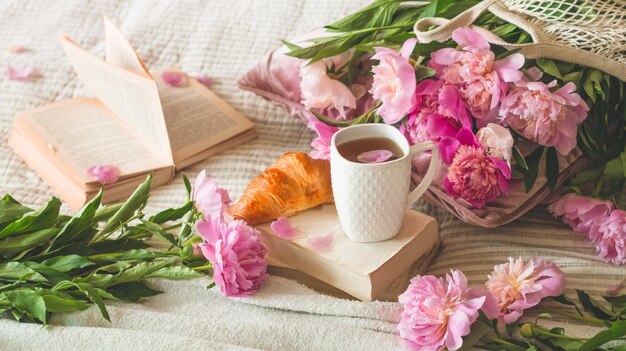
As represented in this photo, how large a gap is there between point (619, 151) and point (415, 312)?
425mm

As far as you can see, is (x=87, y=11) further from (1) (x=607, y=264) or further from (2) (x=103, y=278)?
(1) (x=607, y=264)

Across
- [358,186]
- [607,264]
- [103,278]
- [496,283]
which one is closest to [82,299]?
[103,278]

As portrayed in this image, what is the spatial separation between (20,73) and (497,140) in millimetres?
928

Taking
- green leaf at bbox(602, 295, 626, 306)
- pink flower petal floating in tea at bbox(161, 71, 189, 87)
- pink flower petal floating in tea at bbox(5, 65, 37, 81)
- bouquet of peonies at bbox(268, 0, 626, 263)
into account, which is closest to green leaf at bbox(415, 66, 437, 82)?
bouquet of peonies at bbox(268, 0, 626, 263)

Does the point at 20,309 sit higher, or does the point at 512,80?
the point at 512,80

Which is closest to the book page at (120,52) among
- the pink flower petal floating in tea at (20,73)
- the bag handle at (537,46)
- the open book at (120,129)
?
the open book at (120,129)

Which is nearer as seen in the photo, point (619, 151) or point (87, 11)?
point (619, 151)

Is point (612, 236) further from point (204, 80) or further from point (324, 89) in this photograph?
point (204, 80)

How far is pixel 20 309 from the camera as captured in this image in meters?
0.90

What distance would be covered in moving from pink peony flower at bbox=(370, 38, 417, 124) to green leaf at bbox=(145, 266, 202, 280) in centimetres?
32

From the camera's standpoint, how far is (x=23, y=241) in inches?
38.1

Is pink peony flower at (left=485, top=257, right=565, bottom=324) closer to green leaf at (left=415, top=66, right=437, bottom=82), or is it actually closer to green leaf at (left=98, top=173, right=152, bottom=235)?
green leaf at (left=415, top=66, right=437, bottom=82)

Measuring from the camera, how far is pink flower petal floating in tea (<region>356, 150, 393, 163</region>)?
0.97m

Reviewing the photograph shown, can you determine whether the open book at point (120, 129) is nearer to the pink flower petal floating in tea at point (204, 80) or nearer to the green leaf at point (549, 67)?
the pink flower petal floating in tea at point (204, 80)
